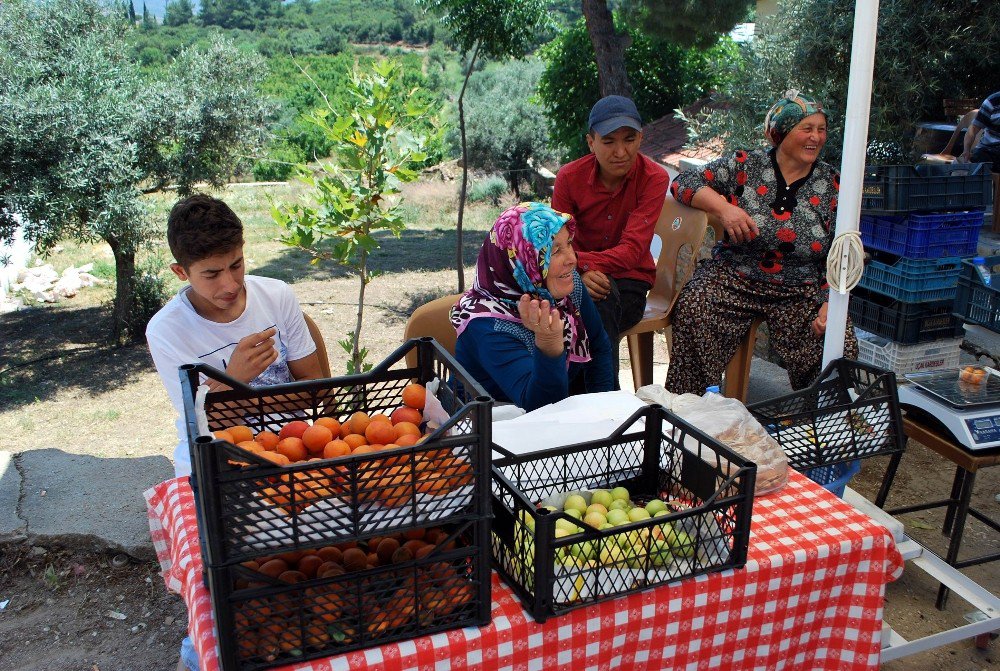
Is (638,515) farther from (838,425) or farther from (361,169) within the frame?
(361,169)

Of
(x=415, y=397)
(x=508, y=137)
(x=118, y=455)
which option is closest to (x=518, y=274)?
(x=415, y=397)

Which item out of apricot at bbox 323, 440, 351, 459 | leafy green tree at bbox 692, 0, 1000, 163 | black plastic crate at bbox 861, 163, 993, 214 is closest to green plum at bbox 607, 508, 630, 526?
apricot at bbox 323, 440, 351, 459

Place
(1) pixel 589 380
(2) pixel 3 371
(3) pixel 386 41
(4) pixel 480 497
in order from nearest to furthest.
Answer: (4) pixel 480 497 < (1) pixel 589 380 < (2) pixel 3 371 < (3) pixel 386 41

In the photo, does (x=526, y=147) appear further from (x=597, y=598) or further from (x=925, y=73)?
(x=597, y=598)

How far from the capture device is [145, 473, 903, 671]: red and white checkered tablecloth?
1.39 m

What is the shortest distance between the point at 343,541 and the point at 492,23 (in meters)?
7.05

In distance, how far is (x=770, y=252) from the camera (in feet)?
12.1

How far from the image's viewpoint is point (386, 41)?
3897 centimetres

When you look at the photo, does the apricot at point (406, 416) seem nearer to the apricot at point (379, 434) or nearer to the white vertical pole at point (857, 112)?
the apricot at point (379, 434)

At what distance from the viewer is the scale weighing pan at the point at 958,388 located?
2.53m

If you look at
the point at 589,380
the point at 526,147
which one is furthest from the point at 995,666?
the point at 526,147

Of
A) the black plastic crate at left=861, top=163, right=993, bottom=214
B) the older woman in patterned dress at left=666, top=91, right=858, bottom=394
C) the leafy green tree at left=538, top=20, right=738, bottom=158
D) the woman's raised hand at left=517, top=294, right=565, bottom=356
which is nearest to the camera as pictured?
the woman's raised hand at left=517, top=294, right=565, bottom=356

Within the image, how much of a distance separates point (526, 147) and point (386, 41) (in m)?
24.5

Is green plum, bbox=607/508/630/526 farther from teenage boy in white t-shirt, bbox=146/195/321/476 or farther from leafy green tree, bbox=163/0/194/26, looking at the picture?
leafy green tree, bbox=163/0/194/26
